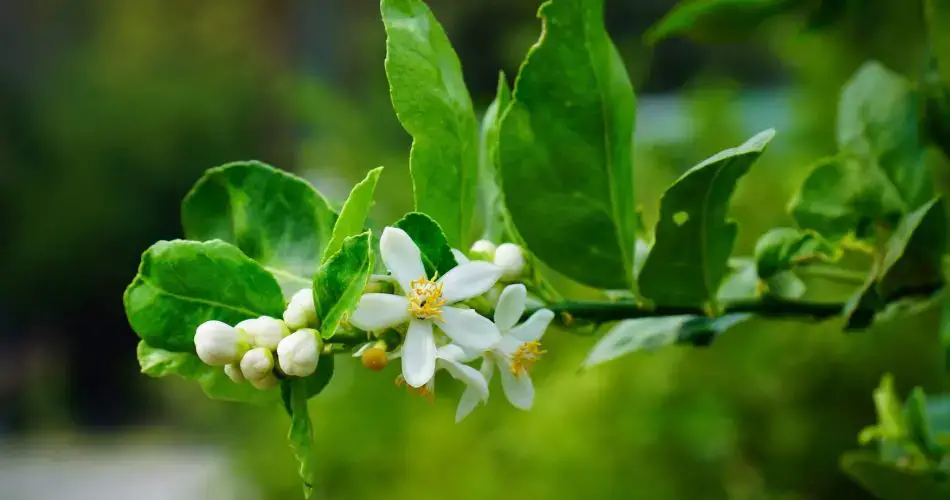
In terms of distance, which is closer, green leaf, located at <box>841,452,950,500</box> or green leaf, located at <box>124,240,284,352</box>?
green leaf, located at <box>124,240,284,352</box>

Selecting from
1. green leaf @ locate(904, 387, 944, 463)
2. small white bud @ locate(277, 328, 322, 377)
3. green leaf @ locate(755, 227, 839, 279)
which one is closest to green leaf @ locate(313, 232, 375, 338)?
small white bud @ locate(277, 328, 322, 377)

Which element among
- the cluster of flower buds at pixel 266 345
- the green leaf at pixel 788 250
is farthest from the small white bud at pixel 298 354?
the green leaf at pixel 788 250

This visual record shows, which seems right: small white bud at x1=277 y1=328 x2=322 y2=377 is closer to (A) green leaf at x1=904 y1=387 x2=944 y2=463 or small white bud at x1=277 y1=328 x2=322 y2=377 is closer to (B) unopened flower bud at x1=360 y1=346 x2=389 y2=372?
(B) unopened flower bud at x1=360 y1=346 x2=389 y2=372

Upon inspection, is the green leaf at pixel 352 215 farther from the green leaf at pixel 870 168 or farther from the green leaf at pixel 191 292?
the green leaf at pixel 870 168

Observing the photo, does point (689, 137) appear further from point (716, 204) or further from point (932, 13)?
point (716, 204)

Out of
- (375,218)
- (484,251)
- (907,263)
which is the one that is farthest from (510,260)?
(375,218)
